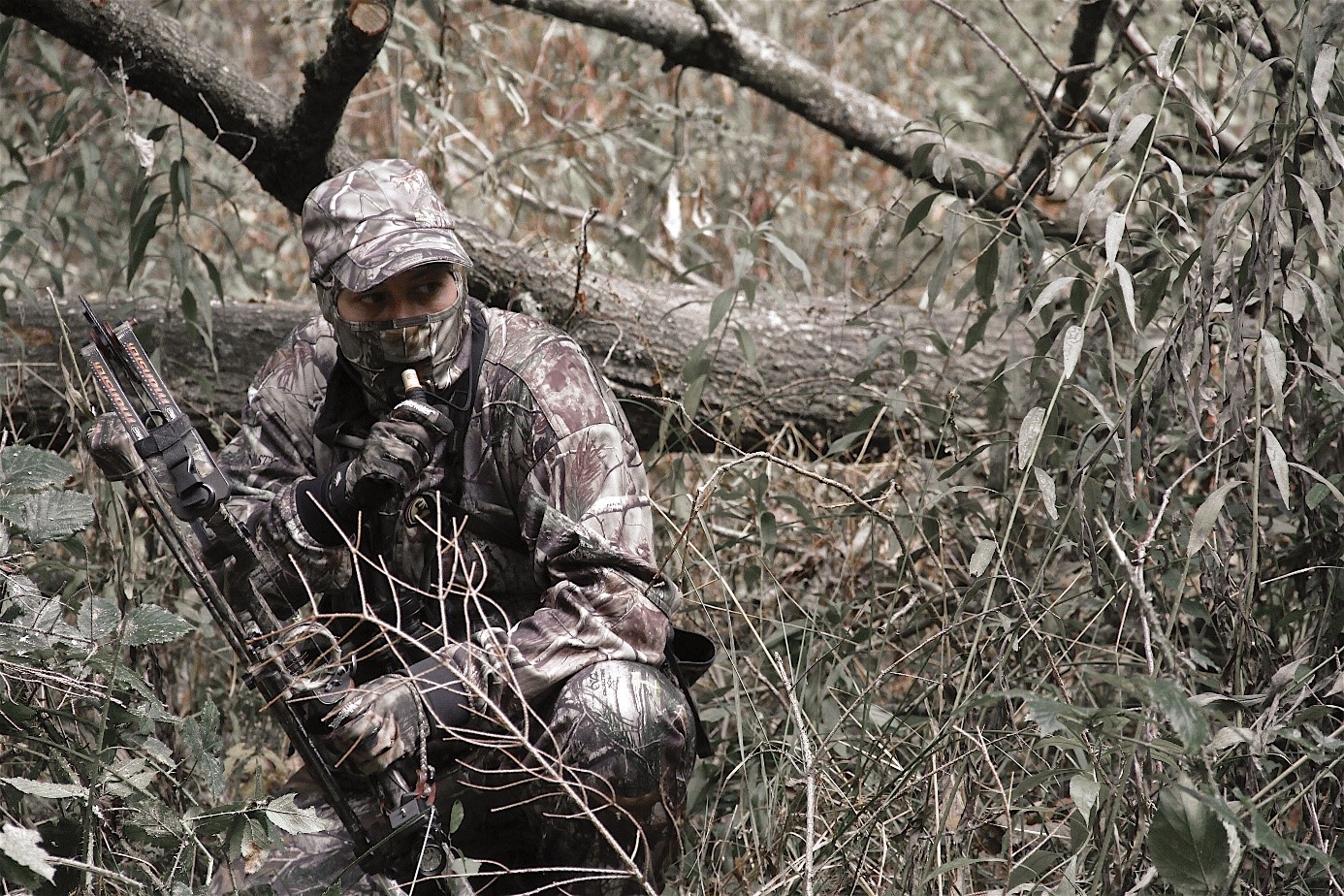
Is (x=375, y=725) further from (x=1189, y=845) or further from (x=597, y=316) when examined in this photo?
(x=597, y=316)

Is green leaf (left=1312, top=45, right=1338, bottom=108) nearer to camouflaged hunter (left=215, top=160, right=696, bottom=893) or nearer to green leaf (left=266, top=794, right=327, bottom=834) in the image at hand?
camouflaged hunter (left=215, top=160, right=696, bottom=893)

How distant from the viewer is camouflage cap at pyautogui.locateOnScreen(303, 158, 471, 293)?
2363 mm

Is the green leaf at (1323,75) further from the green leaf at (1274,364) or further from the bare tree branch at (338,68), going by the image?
the bare tree branch at (338,68)

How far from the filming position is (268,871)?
244cm

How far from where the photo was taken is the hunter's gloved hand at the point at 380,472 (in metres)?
2.33

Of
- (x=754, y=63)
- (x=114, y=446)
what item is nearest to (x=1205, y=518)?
(x=114, y=446)

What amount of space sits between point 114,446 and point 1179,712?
1.58 metres

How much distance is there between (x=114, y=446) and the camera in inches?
82.3

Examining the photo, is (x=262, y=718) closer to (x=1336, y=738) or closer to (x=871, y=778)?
(x=871, y=778)

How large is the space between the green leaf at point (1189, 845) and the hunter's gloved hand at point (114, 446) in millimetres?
1574

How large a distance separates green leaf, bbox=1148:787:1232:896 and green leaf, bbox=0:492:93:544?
5.73ft

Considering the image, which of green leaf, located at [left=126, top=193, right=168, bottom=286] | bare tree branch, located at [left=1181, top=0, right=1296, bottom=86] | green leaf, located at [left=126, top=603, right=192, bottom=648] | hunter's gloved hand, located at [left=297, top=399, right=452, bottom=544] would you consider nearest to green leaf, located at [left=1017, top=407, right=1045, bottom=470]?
bare tree branch, located at [left=1181, top=0, right=1296, bottom=86]

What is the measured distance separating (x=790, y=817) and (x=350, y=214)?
1.31 metres

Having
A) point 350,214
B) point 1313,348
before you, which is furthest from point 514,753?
point 1313,348
